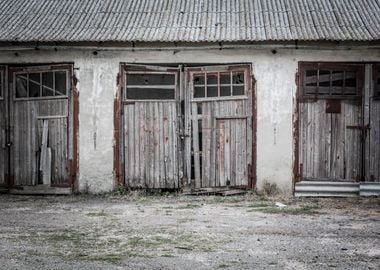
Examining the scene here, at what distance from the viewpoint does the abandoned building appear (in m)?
11.4

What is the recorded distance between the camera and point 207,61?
11523mm

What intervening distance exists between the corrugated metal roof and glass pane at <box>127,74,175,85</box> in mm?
877

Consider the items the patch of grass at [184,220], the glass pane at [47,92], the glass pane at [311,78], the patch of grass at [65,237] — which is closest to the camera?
the patch of grass at [65,237]

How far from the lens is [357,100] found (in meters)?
11.4

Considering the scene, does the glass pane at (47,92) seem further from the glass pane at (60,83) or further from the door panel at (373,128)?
the door panel at (373,128)

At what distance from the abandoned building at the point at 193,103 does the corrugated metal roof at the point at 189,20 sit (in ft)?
0.16

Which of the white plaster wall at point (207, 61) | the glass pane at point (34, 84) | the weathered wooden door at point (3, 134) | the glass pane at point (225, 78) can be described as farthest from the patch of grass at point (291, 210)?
the weathered wooden door at point (3, 134)

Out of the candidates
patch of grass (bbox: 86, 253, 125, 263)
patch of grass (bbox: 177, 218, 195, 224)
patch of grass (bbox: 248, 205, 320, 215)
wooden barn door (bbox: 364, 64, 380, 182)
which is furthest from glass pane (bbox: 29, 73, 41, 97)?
wooden barn door (bbox: 364, 64, 380, 182)

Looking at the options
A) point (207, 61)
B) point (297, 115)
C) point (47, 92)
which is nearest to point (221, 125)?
point (207, 61)

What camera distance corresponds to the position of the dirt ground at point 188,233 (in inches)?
242

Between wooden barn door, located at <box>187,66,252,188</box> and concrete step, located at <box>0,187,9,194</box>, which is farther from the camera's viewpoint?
concrete step, located at <box>0,187,9,194</box>

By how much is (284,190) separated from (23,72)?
6401mm

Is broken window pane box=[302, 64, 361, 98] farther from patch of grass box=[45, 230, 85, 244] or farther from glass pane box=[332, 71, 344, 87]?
patch of grass box=[45, 230, 85, 244]

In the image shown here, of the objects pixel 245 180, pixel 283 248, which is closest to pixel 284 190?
pixel 245 180
